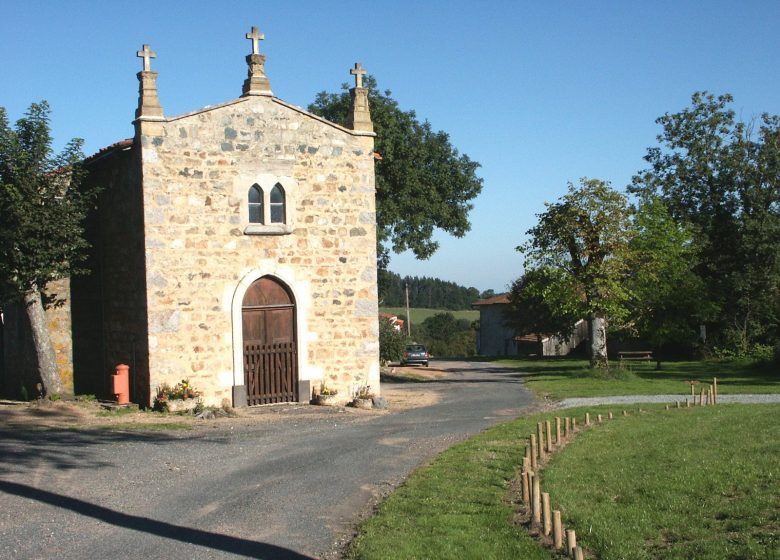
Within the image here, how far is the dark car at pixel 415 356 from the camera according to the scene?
4516cm

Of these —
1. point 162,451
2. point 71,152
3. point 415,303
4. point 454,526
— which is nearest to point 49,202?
point 71,152

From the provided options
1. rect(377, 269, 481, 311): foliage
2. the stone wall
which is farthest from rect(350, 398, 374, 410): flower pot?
rect(377, 269, 481, 311): foliage

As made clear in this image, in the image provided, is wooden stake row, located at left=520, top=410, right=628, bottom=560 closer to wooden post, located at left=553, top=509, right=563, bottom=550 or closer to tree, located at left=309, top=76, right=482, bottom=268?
wooden post, located at left=553, top=509, right=563, bottom=550

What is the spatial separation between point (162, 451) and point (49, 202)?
8438 millimetres

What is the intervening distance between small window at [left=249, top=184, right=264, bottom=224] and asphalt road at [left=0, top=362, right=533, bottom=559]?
4.96m

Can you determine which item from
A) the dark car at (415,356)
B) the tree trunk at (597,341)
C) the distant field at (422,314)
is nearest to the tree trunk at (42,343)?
the tree trunk at (597,341)

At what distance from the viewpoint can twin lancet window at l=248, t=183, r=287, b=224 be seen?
66.1 ft

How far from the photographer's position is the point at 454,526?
30.8ft

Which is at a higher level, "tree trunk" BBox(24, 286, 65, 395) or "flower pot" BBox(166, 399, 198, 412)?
"tree trunk" BBox(24, 286, 65, 395)

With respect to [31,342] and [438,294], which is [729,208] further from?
[438,294]

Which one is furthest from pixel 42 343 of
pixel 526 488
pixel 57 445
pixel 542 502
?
pixel 542 502

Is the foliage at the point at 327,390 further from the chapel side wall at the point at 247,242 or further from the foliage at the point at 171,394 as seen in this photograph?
the foliage at the point at 171,394

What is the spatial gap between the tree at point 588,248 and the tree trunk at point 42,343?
60.3 ft

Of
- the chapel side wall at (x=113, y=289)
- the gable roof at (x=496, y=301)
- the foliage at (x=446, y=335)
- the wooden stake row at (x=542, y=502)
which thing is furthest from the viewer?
the foliage at (x=446, y=335)
